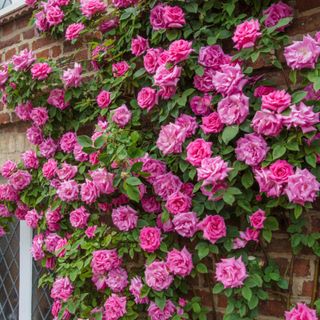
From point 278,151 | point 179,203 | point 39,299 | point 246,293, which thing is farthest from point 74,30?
point 39,299

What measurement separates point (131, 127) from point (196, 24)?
0.60 m

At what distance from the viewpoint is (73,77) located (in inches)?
114

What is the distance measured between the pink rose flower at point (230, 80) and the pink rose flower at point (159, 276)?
82 cm

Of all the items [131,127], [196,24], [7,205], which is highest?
[196,24]

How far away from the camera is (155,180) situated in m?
2.40

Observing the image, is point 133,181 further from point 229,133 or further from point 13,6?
point 13,6

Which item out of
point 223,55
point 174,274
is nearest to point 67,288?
point 174,274

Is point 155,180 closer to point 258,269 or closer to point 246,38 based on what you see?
point 258,269

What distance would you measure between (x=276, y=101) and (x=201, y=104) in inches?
16.5

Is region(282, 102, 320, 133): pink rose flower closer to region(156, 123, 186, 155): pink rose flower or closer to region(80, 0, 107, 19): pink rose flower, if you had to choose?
region(156, 123, 186, 155): pink rose flower

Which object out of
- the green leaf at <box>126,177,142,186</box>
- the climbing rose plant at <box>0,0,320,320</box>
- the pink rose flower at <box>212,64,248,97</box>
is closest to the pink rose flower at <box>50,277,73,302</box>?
the climbing rose plant at <box>0,0,320,320</box>

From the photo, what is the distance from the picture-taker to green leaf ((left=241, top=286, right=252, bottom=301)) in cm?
212

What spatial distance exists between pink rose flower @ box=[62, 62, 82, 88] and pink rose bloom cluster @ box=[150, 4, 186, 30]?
24.2 inches

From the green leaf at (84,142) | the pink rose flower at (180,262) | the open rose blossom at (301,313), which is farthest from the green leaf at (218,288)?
the green leaf at (84,142)
